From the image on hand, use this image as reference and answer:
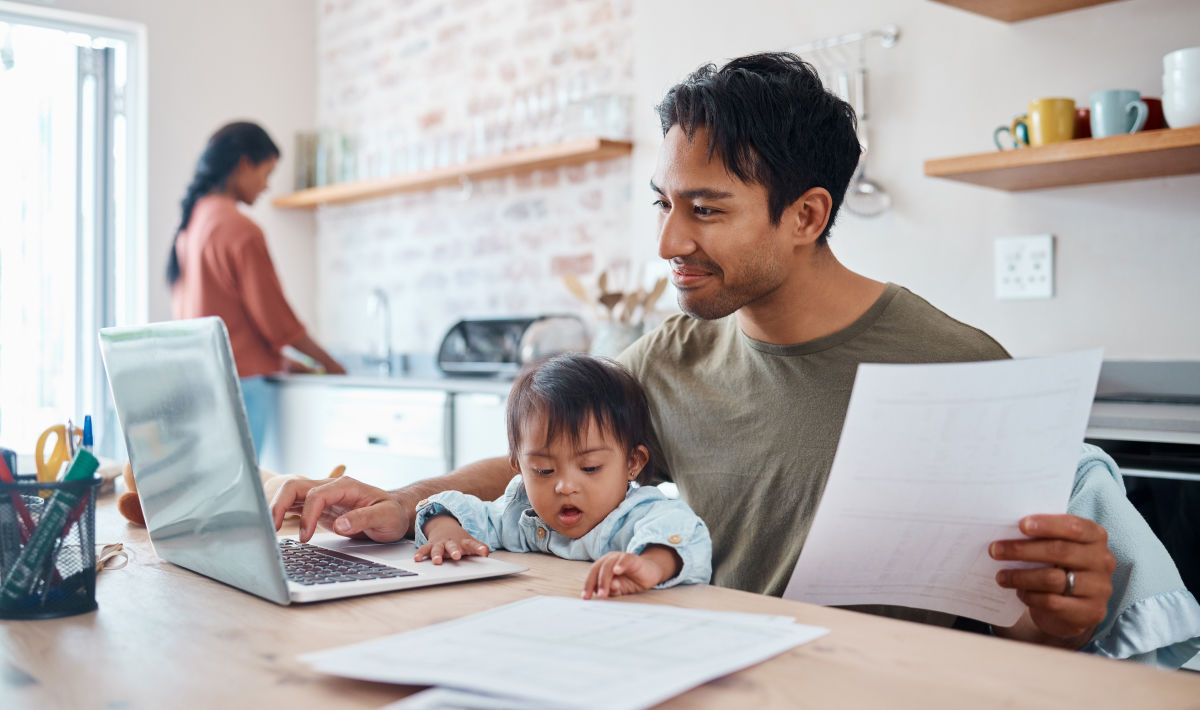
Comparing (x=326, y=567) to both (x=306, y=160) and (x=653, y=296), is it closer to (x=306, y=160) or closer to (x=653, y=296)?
(x=653, y=296)

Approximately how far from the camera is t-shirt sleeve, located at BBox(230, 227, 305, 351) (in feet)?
11.7

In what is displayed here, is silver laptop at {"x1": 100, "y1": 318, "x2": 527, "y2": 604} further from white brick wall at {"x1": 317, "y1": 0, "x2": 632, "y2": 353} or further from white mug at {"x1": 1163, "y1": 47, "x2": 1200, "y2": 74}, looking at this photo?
white brick wall at {"x1": 317, "y1": 0, "x2": 632, "y2": 353}

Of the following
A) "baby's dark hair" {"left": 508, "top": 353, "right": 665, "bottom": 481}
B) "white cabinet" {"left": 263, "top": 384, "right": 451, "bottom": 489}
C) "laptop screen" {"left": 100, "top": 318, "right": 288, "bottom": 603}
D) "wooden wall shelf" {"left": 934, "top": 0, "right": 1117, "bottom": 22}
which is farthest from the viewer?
"white cabinet" {"left": 263, "top": 384, "right": 451, "bottom": 489}

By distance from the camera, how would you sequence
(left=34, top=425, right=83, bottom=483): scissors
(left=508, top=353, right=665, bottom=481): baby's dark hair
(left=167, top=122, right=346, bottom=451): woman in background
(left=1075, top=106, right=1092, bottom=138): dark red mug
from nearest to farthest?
(left=34, top=425, right=83, bottom=483): scissors → (left=508, top=353, right=665, bottom=481): baby's dark hair → (left=1075, top=106, right=1092, bottom=138): dark red mug → (left=167, top=122, right=346, bottom=451): woman in background

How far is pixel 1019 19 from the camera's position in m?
2.41

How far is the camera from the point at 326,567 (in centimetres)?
103

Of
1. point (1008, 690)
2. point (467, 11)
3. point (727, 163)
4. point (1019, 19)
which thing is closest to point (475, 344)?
point (467, 11)

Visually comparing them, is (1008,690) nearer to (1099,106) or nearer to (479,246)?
(1099,106)

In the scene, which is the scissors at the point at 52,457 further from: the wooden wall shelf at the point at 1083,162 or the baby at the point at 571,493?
the wooden wall shelf at the point at 1083,162

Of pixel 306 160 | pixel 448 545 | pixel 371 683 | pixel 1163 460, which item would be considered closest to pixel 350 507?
pixel 448 545

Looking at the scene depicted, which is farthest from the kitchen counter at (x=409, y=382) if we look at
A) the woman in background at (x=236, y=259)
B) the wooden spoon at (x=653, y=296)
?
the wooden spoon at (x=653, y=296)

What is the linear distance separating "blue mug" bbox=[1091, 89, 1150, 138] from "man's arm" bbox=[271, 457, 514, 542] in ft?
5.21

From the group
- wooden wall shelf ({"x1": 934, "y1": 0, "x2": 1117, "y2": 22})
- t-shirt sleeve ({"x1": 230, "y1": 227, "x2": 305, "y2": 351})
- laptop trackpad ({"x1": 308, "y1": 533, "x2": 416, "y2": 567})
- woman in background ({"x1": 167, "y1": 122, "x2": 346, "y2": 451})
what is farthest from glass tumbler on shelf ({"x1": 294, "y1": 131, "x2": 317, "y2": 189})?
laptop trackpad ({"x1": 308, "y1": 533, "x2": 416, "y2": 567})

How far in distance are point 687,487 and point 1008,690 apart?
2.72 ft
